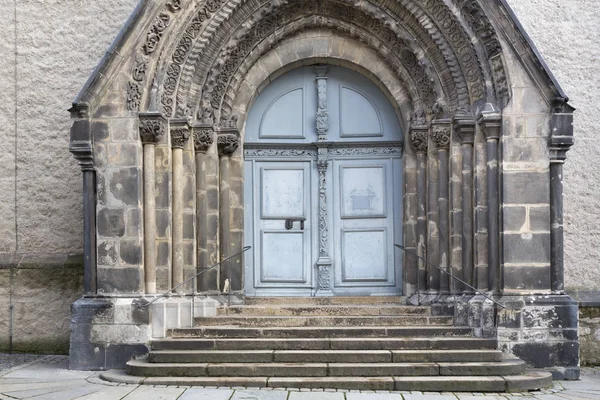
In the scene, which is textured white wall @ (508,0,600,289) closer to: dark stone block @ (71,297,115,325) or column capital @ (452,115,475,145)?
column capital @ (452,115,475,145)

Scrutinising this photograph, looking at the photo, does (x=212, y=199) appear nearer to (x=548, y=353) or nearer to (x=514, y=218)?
(x=514, y=218)

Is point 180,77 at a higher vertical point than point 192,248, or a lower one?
higher

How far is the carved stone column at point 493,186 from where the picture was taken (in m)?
8.20

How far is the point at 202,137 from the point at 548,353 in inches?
194

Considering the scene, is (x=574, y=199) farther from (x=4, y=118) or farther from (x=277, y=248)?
(x=4, y=118)

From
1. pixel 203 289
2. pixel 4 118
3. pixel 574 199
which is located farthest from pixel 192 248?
pixel 574 199

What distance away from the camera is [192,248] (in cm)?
886

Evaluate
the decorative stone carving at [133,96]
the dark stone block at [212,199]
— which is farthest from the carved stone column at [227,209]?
the decorative stone carving at [133,96]

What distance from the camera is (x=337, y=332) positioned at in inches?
313

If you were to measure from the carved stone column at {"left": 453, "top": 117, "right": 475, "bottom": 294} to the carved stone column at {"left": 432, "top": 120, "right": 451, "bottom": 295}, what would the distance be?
221 millimetres

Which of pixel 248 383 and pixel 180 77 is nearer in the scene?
pixel 248 383

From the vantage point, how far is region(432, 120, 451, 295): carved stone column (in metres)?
A: 8.81

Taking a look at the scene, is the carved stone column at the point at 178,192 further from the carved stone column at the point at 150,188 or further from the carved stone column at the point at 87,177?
the carved stone column at the point at 87,177

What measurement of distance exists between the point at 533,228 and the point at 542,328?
3.75 ft
